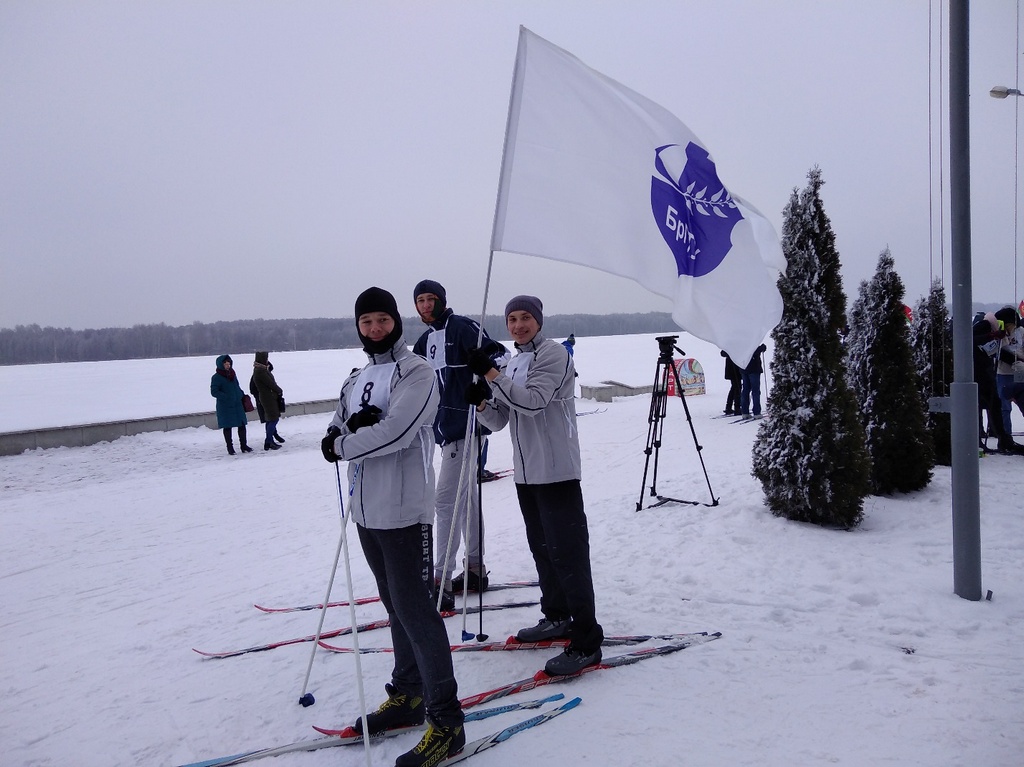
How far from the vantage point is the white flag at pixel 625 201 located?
11.5 feet

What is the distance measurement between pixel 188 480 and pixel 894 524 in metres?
10.0

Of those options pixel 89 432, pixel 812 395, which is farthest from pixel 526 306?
pixel 89 432

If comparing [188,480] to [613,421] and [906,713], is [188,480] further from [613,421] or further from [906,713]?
[906,713]

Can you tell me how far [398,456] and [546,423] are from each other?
0.98m

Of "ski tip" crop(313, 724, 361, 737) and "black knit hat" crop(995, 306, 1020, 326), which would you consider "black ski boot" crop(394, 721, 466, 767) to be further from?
"black knit hat" crop(995, 306, 1020, 326)

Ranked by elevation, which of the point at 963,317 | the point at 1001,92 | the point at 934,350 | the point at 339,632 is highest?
the point at 1001,92

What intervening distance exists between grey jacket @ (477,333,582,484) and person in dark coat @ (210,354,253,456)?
10.6 m

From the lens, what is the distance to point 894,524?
5.77 meters

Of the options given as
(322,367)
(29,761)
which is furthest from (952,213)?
(322,367)

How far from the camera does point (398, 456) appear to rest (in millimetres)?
2797

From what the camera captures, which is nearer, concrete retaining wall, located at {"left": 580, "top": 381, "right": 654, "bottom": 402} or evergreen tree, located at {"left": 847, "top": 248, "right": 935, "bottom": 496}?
evergreen tree, located at {"left": 847, "top": 248, "right": 935, "bottom": 496}

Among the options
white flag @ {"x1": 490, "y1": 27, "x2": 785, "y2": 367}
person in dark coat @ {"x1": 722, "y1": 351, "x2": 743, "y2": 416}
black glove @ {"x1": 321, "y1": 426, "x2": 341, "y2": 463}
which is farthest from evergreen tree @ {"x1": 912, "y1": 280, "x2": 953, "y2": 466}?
black glove @ {"x1": 321, "y1": 426, "x2": 341, "y2": 463}

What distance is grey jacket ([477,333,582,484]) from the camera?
3.35 metres

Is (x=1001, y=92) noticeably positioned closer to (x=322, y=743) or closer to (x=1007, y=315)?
(x=1007, y=315)
